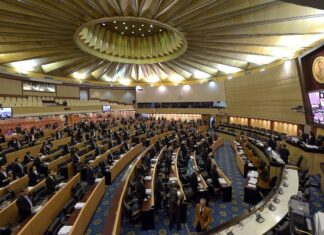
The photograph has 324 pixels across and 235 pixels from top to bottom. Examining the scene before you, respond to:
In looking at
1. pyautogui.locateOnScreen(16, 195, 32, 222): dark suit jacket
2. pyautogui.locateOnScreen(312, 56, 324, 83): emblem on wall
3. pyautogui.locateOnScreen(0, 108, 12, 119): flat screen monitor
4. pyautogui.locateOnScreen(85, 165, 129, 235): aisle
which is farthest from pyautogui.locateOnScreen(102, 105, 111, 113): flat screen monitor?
pyautogui.locateOnScreen(312, 56, 324, 83): emblem on wall

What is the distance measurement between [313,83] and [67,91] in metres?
27.1

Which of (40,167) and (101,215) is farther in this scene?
(40,167)

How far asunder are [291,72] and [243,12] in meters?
5.66

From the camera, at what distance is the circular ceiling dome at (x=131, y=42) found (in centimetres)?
2006

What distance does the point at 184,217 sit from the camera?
22.0ft

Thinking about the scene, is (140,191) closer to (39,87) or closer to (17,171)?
(17,171)

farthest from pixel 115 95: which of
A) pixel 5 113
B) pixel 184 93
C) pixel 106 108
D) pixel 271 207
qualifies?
pixel 271 207

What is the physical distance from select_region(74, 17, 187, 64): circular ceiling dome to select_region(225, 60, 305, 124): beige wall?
24.0 ft

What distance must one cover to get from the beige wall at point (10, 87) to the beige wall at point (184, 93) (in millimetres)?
16987

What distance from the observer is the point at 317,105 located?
38.0ft

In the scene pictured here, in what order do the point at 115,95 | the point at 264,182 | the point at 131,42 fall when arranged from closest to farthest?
the point at 264,182, the point at 131,42, the point at 115,95

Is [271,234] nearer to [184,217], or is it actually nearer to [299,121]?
[184,217]

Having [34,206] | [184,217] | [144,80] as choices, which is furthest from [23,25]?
[144,80]

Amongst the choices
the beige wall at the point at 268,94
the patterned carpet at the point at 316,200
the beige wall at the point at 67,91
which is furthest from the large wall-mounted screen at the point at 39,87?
the patterned carpet at the point at 316,200
